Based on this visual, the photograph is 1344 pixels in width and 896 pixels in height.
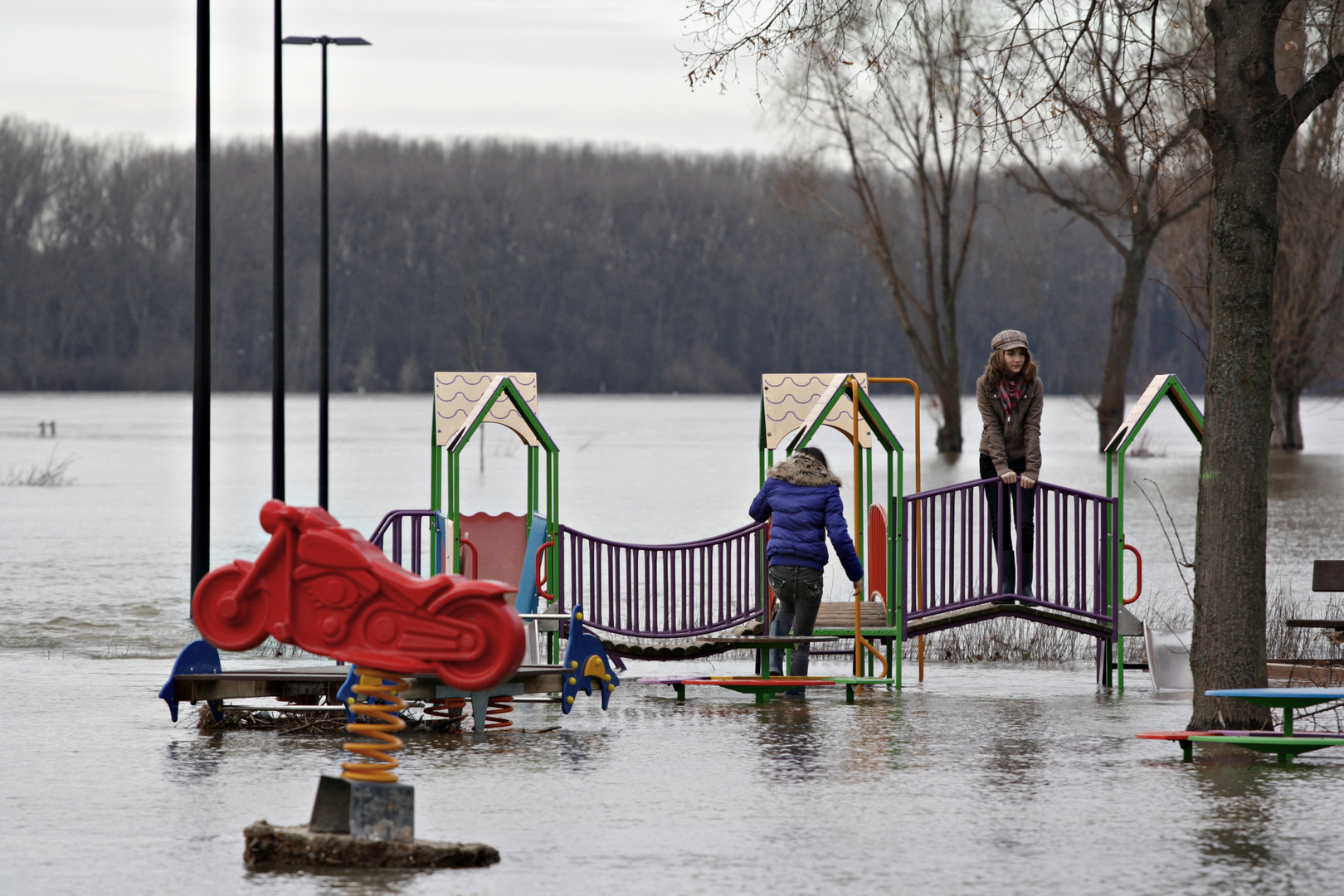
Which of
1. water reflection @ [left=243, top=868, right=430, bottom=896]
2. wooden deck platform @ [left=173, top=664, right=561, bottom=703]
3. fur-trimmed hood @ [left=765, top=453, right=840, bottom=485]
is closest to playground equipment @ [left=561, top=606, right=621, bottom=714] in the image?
wooden deck platform @ [left=173, top=664, right=561, bottom=703]

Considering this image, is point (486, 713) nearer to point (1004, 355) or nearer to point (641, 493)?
point (1004, 355)

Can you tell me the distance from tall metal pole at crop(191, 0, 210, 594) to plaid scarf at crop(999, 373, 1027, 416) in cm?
740

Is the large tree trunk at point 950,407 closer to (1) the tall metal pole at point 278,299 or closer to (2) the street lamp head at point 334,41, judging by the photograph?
(2) the street lamp head at point 334,41

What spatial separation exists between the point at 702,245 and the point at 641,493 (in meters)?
122

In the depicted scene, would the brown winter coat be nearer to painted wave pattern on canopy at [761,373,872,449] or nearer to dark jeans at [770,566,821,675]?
painted wave pattern on canopy at [761,373,872,449]

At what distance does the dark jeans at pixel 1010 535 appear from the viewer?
12.0m

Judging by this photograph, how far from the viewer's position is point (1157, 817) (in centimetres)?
735

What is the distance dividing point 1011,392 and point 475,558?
399 centimetres

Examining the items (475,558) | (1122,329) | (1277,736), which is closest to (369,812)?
(1277,736)

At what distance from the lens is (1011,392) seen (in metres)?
12.3

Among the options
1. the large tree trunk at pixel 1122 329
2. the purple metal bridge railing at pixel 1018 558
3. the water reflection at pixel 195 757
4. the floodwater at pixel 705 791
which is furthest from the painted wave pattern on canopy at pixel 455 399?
the large tree trunk at pixel 1122 329

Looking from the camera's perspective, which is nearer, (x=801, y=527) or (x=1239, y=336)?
(x=1239, y=336)

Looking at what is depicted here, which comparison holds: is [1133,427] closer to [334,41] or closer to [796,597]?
[796,597]

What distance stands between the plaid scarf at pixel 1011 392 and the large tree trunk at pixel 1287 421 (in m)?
44.3
